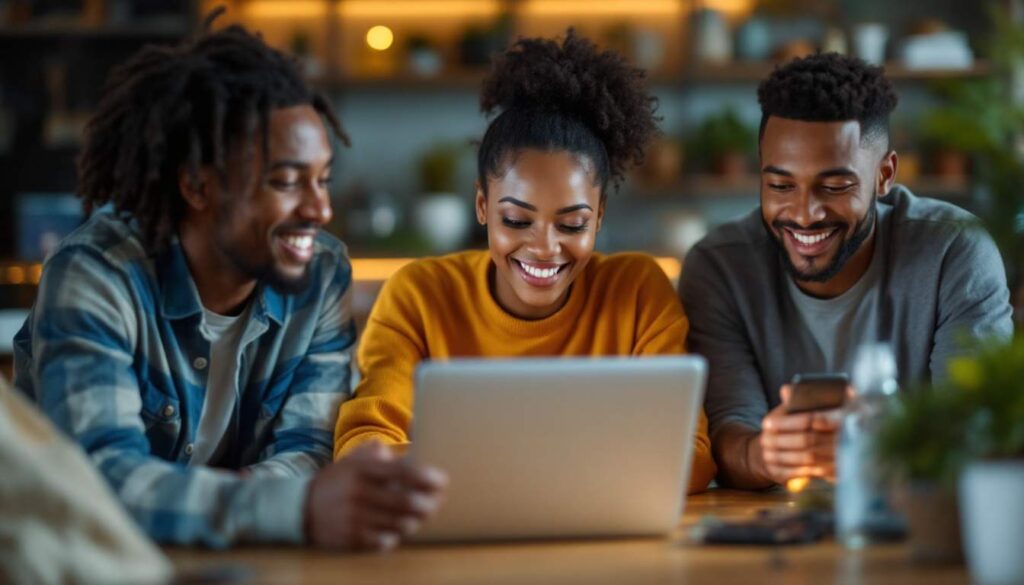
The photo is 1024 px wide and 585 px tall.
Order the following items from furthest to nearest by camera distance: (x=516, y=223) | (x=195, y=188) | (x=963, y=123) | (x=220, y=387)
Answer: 1. (x=516, y=223)
2. (x=220, y=387)
3. (x=195, y=188)
4. (x=963, y=123)

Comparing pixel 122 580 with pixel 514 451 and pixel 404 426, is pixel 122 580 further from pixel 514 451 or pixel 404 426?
pixel 404 426

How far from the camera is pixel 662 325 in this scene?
240 centimetres

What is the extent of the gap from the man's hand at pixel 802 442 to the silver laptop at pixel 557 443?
33cm

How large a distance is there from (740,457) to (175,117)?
1024 millimetres

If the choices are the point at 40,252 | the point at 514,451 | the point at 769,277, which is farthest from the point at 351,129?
the point at 514,451

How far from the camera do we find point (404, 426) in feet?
7.45

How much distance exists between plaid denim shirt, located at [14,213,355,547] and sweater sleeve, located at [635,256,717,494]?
1.65 feet

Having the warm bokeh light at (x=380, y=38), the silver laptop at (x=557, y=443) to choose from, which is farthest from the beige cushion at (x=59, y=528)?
the warm bokeh light at (x=380, y=38)

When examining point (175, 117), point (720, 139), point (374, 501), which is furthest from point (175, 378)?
point (720, 139)

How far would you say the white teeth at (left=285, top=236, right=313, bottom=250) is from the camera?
2025mm

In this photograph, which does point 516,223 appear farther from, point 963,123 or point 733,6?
point 733,6

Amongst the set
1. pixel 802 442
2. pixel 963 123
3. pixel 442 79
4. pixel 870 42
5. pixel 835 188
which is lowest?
pixel 802 442

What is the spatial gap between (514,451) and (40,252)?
434 centimetres

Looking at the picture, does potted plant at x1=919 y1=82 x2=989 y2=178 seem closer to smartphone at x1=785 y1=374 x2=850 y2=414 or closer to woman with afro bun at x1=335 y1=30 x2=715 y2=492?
smartphone at x1=785 y1=374 x2=850 y2=414
